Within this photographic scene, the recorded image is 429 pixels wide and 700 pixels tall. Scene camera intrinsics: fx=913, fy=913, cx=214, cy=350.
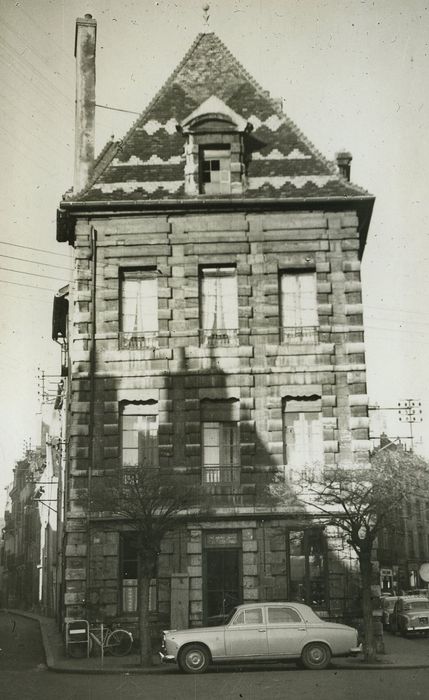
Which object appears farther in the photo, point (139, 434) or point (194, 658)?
point (139, 434)

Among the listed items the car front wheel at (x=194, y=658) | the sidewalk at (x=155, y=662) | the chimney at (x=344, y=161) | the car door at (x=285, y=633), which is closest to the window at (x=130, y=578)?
the sidewalk at (x=155, y=662)

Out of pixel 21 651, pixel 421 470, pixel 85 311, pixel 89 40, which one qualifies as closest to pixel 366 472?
pixel 421 470

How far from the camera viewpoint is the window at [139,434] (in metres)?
26.5

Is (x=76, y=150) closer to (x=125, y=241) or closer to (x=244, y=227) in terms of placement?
(x=125, y=241)

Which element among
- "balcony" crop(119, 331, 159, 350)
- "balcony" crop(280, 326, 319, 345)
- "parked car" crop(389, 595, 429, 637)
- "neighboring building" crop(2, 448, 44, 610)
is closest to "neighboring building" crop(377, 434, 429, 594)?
"neighboring building" crop(2, 448, 44, 610)

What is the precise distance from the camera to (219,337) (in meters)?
27.0

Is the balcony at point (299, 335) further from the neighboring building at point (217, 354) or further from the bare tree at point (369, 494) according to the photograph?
the bare tree at point (369, 494)

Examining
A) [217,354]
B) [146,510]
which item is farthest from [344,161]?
[146,510]

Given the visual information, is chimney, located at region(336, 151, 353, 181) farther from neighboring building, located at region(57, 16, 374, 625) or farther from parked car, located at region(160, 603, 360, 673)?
parked car, located at region(160, 603, 360, 673)

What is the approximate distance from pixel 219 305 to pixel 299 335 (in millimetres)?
2563

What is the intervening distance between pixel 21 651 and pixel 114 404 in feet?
26.9

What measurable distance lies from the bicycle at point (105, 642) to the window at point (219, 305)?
336 inches

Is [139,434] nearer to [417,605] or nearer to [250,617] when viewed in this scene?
[250,617]

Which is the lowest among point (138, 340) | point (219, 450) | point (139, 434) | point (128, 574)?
point (128, 574)
